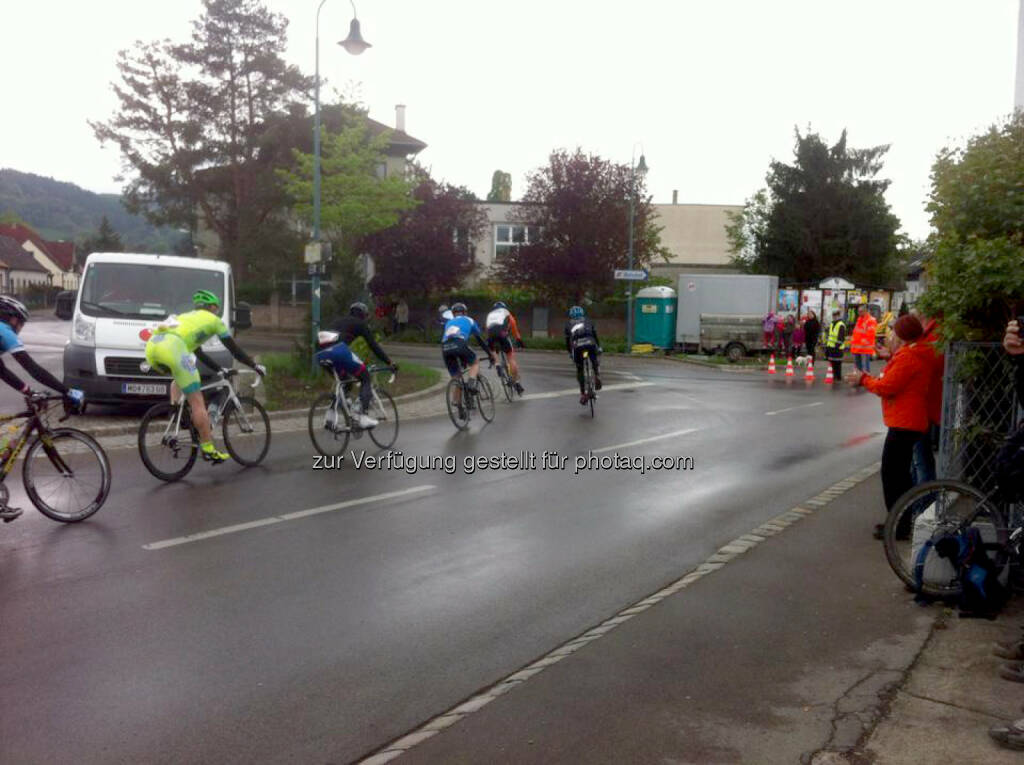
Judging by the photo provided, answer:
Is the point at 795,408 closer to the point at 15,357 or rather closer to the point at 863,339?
the point at 863,339

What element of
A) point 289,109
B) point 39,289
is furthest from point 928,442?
point 39,289

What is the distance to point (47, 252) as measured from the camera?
426 ft

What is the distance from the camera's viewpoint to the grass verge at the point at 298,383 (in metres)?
16.3

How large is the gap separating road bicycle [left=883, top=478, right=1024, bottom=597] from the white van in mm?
8891

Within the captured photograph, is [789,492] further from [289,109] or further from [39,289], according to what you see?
[39,289]

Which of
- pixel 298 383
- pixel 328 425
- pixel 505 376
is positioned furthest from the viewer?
pixel 298 383

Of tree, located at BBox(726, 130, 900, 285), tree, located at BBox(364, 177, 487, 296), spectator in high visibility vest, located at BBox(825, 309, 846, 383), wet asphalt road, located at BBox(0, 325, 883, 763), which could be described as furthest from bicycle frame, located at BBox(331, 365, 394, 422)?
tree, located at BBox(726, 130, 900, 285)

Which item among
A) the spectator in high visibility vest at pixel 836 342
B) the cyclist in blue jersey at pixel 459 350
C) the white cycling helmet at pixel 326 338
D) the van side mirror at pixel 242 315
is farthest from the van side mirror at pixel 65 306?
the spectator in high visibility vest at pixel 836 342

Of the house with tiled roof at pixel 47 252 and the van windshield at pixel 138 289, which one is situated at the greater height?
the house with tiled roof at pixel 47 252

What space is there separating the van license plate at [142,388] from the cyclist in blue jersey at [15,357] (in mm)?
6407

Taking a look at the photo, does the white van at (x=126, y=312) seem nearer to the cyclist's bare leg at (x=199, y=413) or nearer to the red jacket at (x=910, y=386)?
the cyclist's bare leg at (x=199, y=413)

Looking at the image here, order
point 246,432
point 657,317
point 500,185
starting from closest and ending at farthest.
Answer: point 246,432 → point 657,317 → point 500,185

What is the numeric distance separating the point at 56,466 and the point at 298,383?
10619 mm

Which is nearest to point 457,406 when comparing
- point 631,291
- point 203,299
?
point 203,299
